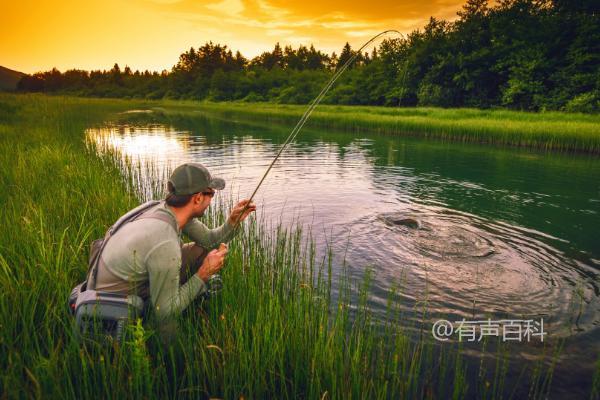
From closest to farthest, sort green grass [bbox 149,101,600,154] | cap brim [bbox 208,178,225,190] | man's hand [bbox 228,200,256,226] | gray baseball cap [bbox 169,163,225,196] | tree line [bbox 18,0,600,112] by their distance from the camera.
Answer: gray baseball cap [bbox 169,163,225,196] < cap brim [bbox 208,178,225,190] < man's hand [bbox 228,200,256,226] < green grass [bbox 149,101,600,154] < tree line [bbox 18,0,600,112]

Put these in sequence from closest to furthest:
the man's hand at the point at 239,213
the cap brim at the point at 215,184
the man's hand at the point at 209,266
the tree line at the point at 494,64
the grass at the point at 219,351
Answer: the grass at the point at 219,351
the man's hand at the point at 209,266
the cap brim at the point at 215,184
the man's hand at the point at 239,213
the tree line at the point at 494,64

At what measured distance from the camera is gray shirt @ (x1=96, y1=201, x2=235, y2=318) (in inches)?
99.1

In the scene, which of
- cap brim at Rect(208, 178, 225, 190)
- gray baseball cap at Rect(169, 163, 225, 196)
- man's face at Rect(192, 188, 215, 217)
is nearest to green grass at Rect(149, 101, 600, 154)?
cap brim at Rect(208, 178, 225, 190)

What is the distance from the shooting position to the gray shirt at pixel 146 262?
2.52 metres

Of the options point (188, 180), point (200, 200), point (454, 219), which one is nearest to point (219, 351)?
point (200, 200)

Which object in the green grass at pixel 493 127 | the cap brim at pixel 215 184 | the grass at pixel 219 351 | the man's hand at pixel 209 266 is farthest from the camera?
the green grass at pixel 493 127

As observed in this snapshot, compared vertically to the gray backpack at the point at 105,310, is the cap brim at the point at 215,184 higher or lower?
higher

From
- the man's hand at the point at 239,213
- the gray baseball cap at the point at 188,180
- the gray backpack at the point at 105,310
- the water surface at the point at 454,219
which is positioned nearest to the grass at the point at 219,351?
the gray backpack at the point at 105,310

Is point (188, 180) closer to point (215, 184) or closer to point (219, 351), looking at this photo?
point (215, 184)

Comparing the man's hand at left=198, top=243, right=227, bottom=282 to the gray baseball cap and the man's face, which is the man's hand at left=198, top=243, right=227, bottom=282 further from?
the gray baseball cap

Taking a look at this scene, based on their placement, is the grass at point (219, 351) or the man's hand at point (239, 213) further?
the man's hand at point (239, 213)

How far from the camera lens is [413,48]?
160ft

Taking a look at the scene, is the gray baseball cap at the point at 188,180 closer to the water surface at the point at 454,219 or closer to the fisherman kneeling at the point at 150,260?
the fisherman kneeling at the point at 150,260

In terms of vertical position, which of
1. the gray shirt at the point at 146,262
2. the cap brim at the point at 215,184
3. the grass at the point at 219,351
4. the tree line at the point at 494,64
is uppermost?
the tree line at the point at 494,64
